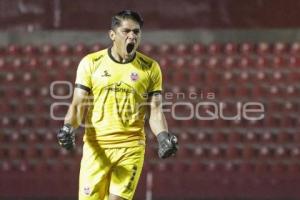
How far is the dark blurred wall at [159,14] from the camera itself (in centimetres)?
712

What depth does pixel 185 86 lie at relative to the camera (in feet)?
23.9

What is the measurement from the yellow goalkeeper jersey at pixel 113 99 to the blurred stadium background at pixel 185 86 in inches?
127

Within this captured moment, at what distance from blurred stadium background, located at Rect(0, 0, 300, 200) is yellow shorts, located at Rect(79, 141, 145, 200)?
3224 mm

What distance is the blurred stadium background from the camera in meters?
7.16

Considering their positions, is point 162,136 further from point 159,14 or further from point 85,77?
point 159,14

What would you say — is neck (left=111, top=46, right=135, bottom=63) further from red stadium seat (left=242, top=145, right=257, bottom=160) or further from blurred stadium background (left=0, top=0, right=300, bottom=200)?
red stadium seat (left=242, top=145, right=257, bottom=160)

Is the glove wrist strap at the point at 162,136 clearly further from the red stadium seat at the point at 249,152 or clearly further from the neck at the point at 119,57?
the red stadium seat at the point at 249,152

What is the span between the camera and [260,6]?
7.13 metres

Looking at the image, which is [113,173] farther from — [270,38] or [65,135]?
[270,38]

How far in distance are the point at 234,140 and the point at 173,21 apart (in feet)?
4.64

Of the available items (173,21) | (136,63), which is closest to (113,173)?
(136,63)

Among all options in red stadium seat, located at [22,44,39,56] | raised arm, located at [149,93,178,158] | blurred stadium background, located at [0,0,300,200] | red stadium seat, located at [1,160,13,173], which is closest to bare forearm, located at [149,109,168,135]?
raised arm, located at [149,93,178,158]

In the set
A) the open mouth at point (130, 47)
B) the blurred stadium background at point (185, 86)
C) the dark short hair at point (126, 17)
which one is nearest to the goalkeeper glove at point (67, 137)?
the open mouth at point (130, 47)

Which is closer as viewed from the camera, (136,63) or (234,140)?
(136,63)
